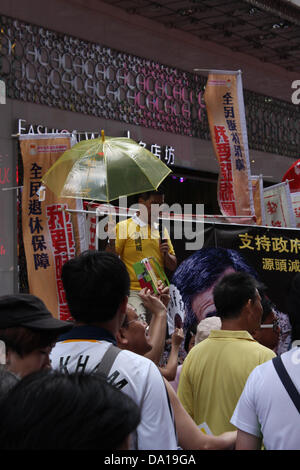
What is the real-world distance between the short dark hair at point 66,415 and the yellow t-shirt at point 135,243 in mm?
4319

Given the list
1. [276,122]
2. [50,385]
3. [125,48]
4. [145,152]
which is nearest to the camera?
[50,385]

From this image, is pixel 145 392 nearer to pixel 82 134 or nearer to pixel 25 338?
pixel 25 338

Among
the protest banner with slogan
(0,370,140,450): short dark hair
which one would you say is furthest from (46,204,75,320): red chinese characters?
(0,370,140,450): short dark hair

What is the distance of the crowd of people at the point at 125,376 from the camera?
1289 mm

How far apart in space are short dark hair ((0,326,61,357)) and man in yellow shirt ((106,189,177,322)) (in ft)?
9.89

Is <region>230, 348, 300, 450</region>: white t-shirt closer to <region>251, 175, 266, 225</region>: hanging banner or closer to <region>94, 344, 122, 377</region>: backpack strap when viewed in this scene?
<region>94, 344, 122, 377</region>: backpack strap

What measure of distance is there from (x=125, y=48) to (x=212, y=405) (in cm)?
822

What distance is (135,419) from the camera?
1.35 metres

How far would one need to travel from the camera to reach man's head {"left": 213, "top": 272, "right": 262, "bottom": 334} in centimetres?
352

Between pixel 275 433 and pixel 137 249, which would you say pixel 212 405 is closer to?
pixel 275 433

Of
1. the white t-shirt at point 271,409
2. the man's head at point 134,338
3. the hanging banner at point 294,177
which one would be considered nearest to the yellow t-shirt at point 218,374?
the man's head at point 134,338

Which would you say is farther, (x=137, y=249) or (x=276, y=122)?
(x=276, y=122)

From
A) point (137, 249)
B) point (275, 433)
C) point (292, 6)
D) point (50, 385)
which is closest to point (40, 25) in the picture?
point (292, 6)
